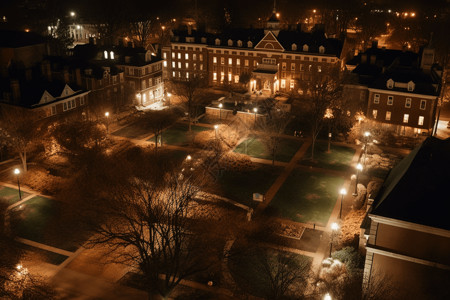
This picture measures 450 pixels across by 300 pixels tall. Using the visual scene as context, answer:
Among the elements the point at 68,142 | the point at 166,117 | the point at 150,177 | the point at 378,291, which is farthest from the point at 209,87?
the point at 378,291

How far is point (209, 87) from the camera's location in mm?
90688

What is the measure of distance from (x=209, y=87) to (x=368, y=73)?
32.5 m

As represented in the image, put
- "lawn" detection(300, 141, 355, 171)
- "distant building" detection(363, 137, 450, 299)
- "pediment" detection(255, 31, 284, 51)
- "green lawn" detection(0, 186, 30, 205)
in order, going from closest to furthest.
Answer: "distant building" detection(363, 137, 450, 299) < "green lawn" detection(0, 186, 30, 205) < "lawn" detection(300, 141, 355, 171) < "pediment" detection(255, 31, 284, 51)

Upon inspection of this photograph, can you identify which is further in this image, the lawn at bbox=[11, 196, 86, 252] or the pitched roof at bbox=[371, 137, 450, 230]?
the lawn at bbox=[11, 196, 86, 252]

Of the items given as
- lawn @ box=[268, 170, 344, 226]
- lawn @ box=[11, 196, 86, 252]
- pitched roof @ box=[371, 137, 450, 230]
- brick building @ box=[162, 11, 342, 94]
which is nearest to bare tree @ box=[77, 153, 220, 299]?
lawn @ box=[11, 196, 86, 252]

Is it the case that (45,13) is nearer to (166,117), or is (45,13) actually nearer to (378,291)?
(166,117)

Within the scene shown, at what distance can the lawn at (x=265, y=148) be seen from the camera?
57.6 meters

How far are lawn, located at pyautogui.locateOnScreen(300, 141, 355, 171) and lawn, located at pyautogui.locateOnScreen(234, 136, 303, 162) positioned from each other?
2.17m

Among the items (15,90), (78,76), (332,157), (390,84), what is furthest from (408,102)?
(15,90)

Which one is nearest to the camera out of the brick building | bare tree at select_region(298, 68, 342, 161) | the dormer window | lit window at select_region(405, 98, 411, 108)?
bare tree at select_region(298, 68, 342, 161)

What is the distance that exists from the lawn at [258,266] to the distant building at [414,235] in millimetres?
5582

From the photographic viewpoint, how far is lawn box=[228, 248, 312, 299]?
32.8 metres

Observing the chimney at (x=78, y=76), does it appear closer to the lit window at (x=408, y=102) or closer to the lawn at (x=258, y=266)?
the lawn at (x=258, y=266)

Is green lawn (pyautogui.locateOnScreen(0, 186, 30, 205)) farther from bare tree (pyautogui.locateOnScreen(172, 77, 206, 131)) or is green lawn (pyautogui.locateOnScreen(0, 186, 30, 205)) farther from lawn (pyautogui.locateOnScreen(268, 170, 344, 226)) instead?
bare tree (pyautogui.locateOnScreen(172, 77, 206, 131))
